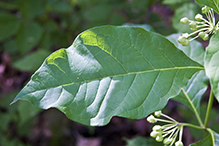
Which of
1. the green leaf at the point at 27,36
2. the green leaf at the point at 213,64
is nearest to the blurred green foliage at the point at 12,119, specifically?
the green leaf at the point at 27,36

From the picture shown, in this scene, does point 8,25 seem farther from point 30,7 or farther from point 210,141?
point 210,141

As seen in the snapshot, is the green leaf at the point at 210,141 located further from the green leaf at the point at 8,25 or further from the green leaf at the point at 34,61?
the green leaf at the point at 8,25

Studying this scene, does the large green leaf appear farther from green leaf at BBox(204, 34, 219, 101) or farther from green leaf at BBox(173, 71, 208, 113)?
green leaf at BBox(204, 34, 219, 101)

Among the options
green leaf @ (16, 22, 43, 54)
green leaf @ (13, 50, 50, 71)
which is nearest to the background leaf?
green leaf @ (16, 22, 43, 54)

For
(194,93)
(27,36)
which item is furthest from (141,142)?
(27,36)

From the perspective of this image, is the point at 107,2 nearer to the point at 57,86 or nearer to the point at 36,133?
the point at 57,86

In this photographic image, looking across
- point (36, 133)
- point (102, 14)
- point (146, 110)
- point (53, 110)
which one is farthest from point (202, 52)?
point (36, 133)

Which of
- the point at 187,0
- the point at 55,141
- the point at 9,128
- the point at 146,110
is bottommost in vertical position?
the point at 55,141
